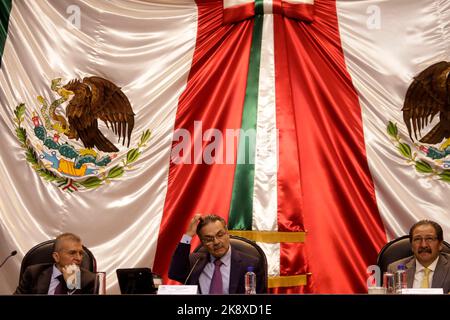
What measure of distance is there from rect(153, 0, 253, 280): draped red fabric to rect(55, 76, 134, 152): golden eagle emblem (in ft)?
1.28

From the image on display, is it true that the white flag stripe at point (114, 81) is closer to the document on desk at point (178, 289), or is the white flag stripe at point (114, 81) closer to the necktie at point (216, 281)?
the necktie at point (216, 281)

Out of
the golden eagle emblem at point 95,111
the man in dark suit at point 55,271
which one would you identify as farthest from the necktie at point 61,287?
the golden eagle emblem at point 95,111

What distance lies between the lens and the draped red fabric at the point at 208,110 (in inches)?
192

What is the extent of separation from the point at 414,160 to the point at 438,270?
105cm

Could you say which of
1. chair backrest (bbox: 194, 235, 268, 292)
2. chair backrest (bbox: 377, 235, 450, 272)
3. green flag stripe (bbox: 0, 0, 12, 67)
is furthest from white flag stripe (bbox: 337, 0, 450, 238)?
green flag stripe (bbox: 0, 0, 12, 67)

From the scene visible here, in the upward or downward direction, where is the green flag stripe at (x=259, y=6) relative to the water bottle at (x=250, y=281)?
upward

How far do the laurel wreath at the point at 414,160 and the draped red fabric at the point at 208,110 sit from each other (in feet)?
3.19

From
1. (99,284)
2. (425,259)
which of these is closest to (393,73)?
(425,259)

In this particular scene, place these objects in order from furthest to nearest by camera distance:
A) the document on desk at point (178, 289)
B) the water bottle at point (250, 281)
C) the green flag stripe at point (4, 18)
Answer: the green flag stripe at point (4, 18) → the water bottle at point (250, 281) → the document on desk at point (178, 289)

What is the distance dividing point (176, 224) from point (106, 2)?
1.57m

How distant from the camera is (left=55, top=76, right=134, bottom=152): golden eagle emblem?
5.03 m
